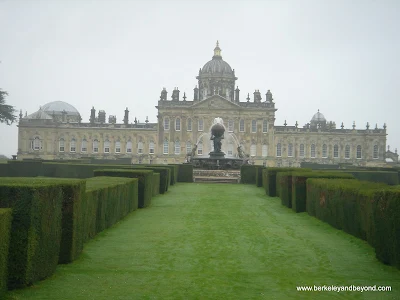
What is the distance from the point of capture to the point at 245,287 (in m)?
6.57

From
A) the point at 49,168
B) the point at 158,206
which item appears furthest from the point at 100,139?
the point at 158,206

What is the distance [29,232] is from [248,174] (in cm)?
2350

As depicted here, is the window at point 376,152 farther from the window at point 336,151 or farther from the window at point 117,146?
the window at point 117,146

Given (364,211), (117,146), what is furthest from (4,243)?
(117,146)

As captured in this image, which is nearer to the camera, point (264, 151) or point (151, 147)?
point (264, 151)

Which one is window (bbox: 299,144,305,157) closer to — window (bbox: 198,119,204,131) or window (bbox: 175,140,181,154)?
window (bbox: 198,119,204,131)

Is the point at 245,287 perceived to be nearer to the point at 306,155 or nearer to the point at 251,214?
the point at 251,214

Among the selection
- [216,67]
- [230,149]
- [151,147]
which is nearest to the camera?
[230,149]

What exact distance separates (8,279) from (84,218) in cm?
242

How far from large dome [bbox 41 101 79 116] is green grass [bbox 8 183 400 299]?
3343 inches

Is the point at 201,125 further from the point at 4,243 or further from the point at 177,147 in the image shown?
the point at 4,243

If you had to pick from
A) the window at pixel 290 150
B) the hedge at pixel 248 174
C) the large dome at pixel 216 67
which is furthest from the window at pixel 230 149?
the hedge at pixel 248 174

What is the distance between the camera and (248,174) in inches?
1156

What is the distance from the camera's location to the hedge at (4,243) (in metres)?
5.67
